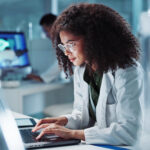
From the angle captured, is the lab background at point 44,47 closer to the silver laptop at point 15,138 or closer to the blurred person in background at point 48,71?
the blurred person in background at point 48,71

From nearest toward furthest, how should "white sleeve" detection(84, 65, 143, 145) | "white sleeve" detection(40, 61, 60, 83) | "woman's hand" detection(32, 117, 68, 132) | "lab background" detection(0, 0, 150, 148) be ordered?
"white sleeve" detection(84, 65, 143, 145) → "woman's hand" detection(32, 117, 68, 132) → "lab background" detection(0, 0, 150, 148) → "white sleeve" detection(40, 61, 60, 83)

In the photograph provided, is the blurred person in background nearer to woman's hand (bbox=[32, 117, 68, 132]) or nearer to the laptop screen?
woman's hand (bbox=[32, 117, 68, 132])

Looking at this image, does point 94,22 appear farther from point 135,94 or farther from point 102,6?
point 135,94

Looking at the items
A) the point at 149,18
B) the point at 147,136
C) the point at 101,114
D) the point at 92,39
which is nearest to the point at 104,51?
the point at 92,39

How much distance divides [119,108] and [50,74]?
6.09 ft

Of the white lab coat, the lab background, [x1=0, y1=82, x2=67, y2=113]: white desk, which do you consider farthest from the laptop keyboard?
[x1=0, y1=82, x2=67, y2=113]: white desk

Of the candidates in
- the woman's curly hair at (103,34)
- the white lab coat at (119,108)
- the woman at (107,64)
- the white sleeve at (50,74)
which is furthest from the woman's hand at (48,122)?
the white sleeve at (50,74)

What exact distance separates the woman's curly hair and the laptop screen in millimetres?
468

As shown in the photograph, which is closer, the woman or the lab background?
the woman

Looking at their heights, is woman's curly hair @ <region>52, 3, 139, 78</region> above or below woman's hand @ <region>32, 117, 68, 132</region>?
above

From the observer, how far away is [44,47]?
10.4 feet

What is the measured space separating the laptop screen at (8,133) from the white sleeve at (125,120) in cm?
39

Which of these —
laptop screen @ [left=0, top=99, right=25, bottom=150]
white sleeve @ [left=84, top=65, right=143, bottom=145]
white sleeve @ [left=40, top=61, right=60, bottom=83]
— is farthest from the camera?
white sleeve @ [left=40, top=61, right=60, bottom=83]

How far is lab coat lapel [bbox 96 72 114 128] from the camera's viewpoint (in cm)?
129
